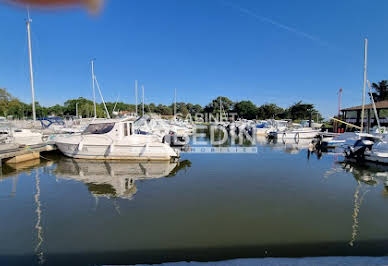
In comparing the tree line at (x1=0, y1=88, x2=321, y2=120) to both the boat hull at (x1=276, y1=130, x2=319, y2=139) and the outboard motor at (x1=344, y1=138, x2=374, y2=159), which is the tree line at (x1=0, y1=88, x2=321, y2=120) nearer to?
the boat hull at (x1=276, y1=130, x2=319, y2=139)

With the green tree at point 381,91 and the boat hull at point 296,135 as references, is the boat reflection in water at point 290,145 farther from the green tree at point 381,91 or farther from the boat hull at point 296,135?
the green tree at point 381,91

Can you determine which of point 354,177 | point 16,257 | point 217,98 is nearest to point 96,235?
point 16,257

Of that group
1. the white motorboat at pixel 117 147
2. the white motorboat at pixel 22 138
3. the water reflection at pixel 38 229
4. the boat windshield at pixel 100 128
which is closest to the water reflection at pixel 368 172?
the white motorboat at pixel 117 147

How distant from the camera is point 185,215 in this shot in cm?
633

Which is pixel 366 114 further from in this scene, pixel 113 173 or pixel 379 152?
pixel 113 173

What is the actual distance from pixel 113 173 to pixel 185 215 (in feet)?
20.3

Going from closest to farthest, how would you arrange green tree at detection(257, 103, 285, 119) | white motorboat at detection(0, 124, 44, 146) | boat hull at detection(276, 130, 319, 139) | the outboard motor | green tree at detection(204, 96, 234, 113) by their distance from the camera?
the outboard motor → white motorboat at detection(0, 124, 44, 146) → boat hull at detection(276, 130, 319, 139) → green tree at detection(257, 103, 285, 119) → green tree at detection(204, 96, 234, 113)

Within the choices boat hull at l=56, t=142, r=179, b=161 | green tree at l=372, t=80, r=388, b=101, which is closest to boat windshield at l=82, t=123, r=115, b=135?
boat hull at l=56, t=142, r=179, b=161

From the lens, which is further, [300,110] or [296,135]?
[300,110]

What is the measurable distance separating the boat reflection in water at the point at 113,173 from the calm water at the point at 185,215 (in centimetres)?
5

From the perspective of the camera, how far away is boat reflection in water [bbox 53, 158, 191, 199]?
859 centimetres

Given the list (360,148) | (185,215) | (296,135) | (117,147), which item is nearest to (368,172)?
(360,148)

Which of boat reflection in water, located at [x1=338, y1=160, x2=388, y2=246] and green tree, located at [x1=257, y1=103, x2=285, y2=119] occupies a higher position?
green tree, located at [x1=257, y1=103, x2=285, y2=119]

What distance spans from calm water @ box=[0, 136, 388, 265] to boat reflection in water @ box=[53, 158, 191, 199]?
5 cm
